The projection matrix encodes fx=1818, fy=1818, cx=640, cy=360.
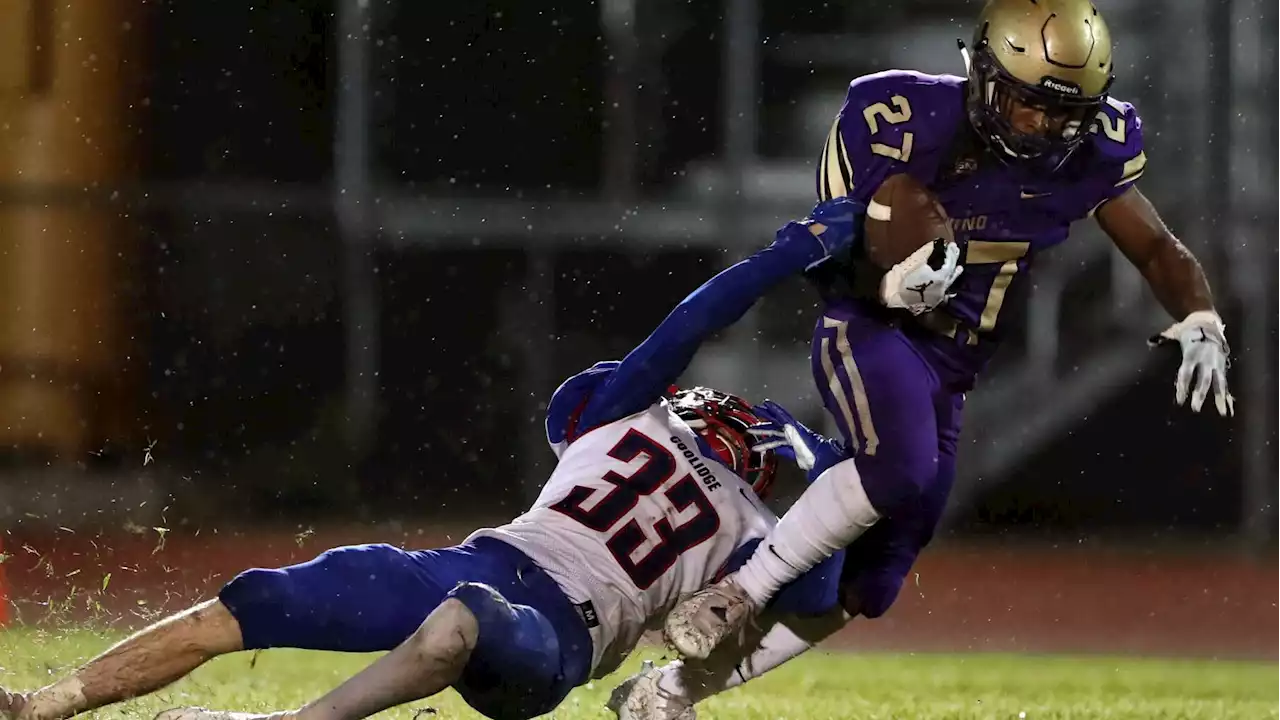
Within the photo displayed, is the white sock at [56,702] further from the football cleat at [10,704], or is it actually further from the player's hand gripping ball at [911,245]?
the player's hand gripping ball at [911,245]

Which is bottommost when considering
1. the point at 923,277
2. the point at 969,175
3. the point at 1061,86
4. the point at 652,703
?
the point at 652,703

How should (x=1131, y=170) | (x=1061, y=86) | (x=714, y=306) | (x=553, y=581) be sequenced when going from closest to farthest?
(x=553, y=581), (x=714, y=306), (x=1061, y=86), (x=1131, y=170)

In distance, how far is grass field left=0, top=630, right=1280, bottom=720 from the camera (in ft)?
13.0

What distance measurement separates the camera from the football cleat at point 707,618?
2729 mm

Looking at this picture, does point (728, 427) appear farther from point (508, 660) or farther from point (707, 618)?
point (508, 660)

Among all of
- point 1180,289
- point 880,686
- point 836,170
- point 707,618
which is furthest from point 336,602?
point 880,686

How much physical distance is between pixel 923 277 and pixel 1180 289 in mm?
618

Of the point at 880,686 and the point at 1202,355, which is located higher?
the point at 1202,355

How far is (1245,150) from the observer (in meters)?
7.29

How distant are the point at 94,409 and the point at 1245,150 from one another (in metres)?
4.80

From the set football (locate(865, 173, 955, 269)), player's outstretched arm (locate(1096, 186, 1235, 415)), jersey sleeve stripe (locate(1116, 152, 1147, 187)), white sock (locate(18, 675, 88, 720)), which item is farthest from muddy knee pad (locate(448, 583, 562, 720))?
jersey sleeve stripe (locate(1116, 152, 1147, 187))

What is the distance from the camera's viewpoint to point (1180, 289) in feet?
10.8

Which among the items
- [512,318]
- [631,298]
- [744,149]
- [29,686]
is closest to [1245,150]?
[744,149]

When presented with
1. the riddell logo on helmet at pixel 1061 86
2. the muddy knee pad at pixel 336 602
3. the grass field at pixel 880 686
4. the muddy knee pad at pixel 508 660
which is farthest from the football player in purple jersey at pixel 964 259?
the grass field at pixel 880 686
